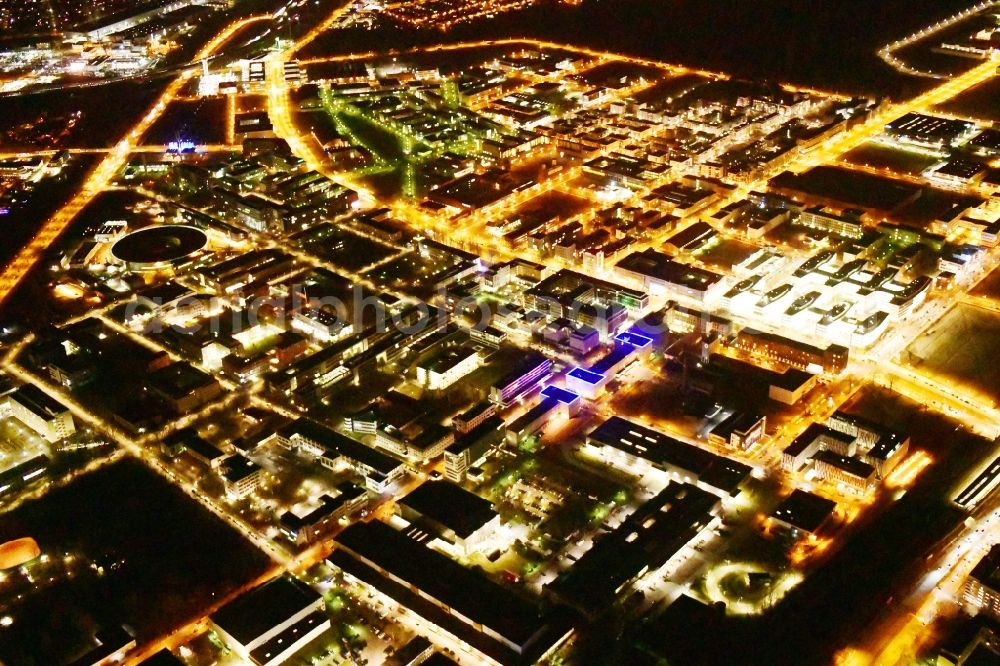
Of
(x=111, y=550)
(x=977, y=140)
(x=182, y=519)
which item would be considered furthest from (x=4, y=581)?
(x=977, y=140)

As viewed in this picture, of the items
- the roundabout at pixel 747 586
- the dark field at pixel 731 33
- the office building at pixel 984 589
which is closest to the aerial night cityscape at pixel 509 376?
the roundabout at pixel 747 586

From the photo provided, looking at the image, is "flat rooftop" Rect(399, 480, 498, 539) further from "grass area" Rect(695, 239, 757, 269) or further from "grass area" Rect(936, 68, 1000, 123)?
"grass area" Rect(936, 68, 1000, 123)

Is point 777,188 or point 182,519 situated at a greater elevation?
point 777,188

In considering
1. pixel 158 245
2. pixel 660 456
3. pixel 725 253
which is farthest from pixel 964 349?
pixel 158 245

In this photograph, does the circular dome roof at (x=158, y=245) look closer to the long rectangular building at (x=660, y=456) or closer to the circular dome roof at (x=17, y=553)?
the circular dome roof at (x=17, y=553)

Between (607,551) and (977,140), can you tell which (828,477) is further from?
(977,140)

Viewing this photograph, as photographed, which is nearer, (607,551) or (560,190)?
(607,551)

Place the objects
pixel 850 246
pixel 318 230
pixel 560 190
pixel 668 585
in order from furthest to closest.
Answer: pixel 560 190 < pixel 318 230 < pixel 850 246 < pixel 668 585

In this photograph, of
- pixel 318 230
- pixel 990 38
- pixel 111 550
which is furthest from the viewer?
pixel 990 38
